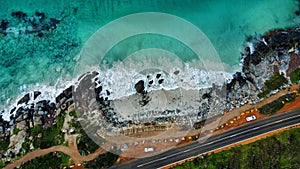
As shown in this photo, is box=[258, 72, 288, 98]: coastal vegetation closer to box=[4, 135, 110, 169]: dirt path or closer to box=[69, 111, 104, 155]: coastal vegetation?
box=[4, 135, 110, 169]: dirt path

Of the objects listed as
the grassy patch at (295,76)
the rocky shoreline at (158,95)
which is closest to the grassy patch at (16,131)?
the rocky shoreline at (158,95)

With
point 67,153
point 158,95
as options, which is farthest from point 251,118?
point 67,153

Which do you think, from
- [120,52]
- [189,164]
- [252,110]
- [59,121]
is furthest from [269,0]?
[59,121]

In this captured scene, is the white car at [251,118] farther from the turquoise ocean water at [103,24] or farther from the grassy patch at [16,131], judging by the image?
the grassy patch at [16,131]

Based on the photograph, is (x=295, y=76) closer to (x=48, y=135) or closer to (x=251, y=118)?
(x=251, y=118)

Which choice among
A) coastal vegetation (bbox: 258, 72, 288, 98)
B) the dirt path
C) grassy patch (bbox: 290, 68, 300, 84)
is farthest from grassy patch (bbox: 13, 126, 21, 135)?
grassy patch (bbox: 290, 68, 300, 84)

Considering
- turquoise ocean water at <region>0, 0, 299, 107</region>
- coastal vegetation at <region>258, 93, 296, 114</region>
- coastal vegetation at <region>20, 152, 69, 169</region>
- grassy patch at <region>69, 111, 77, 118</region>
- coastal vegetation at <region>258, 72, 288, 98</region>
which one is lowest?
coastal vegetation at <region>20, 152, 69, 169</region>
